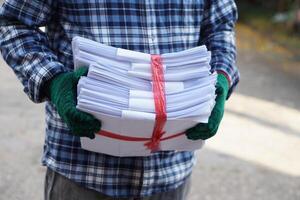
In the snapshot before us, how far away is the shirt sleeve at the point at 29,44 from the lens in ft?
4.09

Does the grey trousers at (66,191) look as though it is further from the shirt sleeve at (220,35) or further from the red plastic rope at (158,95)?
the shirt sleeve at (220,35)

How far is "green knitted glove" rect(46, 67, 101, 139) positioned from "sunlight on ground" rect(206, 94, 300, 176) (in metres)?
2.32

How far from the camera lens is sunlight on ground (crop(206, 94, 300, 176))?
3.38 m

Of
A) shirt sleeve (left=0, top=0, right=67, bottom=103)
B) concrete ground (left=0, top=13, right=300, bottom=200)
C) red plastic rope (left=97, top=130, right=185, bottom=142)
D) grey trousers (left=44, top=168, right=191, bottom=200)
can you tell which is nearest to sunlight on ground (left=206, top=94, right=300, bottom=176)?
concrete ground (left=0, top=13, right=300, bottom=200)

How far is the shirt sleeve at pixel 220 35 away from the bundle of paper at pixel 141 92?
8.7 inches

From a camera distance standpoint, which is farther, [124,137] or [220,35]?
[220,35]

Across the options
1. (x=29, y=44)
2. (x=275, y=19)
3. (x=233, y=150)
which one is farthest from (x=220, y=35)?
(x=275, y=19)

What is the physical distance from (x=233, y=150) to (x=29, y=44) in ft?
7.77

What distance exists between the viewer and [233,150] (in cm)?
345

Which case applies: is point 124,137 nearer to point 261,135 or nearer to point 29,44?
point 29,44

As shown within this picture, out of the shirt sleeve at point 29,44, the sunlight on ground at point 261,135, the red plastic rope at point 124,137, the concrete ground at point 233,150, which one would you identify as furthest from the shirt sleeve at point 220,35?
the sunlight on ground at point 261,135

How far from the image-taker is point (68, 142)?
1343 millimetres

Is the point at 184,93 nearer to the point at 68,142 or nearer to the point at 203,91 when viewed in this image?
the point at 203,91

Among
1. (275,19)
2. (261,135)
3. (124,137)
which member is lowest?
(275,19)
